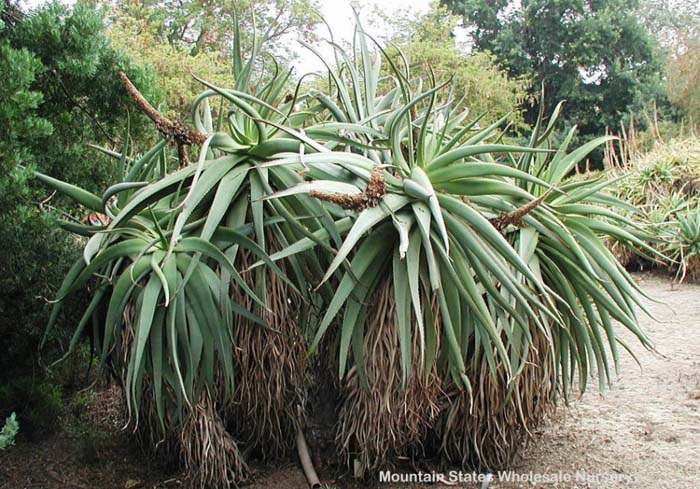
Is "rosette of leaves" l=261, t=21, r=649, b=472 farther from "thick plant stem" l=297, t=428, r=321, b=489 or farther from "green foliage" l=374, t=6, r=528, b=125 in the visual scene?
"green foliage" l=374, t=6, r=528, b=125

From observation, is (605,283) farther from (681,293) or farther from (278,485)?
(681,293)

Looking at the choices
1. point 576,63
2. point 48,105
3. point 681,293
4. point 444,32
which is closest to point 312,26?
point 444,32

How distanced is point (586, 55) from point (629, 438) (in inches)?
1003

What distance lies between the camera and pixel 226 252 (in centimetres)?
320

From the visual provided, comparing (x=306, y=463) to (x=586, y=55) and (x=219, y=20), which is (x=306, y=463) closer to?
(x=219, y=20)

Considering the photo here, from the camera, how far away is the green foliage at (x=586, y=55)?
27.2 meters

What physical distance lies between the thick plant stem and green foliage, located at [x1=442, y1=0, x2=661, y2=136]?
2512 cm

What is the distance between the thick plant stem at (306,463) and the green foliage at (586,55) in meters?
25.1

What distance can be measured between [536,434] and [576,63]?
26.1 m

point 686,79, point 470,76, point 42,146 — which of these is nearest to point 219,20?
point 470,76

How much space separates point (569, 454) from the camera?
4031mm

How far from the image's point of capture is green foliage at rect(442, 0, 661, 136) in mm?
27219

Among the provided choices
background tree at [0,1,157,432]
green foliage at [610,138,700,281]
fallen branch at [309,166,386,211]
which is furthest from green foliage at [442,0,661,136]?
fallen branch at [309,166,386,211]

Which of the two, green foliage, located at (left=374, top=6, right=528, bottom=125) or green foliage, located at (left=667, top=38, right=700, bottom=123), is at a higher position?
green foliage, located at (left=667, top=38, right=700, bottom=123)
